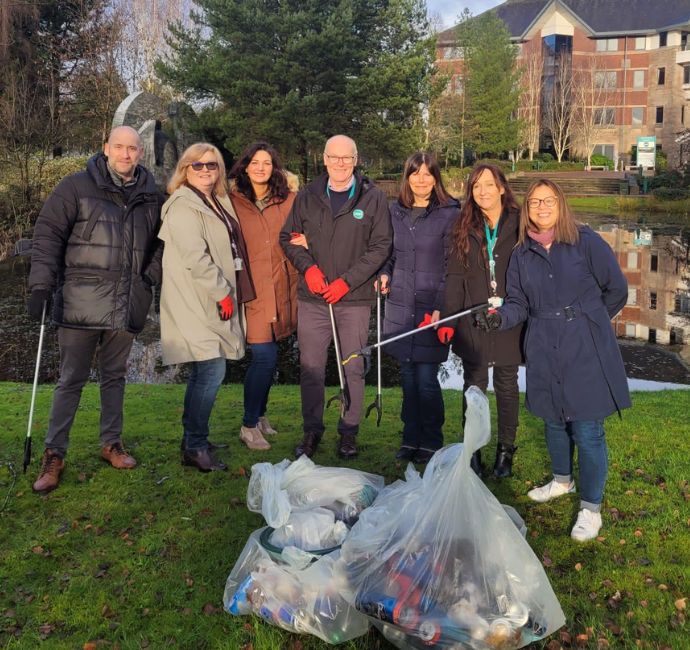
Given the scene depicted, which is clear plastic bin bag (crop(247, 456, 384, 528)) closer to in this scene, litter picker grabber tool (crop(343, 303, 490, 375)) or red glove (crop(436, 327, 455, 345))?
litter picker grabber tool (crop(343, 303, 490, 375))

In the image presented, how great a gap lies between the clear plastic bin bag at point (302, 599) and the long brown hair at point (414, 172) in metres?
2.56

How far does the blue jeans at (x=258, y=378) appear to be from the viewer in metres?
4.62

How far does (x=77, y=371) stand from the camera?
402 cm

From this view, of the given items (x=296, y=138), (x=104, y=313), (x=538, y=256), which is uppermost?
(x=296, y=138)

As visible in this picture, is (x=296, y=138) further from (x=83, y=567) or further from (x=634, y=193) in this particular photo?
(x=83, y=567)

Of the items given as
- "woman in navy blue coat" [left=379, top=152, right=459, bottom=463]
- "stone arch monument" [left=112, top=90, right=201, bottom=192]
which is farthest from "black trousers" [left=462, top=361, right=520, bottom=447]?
"stone arch monument" [left=112, top=90, right=201, bottom=192]

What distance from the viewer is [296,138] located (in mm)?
24594

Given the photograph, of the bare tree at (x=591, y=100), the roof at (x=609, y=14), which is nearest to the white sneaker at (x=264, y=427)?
the bare tree at (x=591, y=100)

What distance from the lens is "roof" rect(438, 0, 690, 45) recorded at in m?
48.3

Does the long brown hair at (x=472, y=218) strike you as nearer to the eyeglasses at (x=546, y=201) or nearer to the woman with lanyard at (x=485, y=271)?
the woman with lanyard at (x=485, y=271)

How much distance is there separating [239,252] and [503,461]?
222cm

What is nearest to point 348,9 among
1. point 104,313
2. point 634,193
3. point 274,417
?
point 634,193

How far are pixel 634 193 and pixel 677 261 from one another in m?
17.8

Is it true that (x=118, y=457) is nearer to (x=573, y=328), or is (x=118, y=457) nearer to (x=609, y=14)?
(x=573, y=328)
